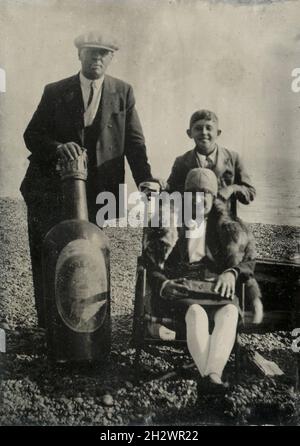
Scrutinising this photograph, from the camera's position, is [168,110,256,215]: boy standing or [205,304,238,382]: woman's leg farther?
[168,110,256,215]: boy standing

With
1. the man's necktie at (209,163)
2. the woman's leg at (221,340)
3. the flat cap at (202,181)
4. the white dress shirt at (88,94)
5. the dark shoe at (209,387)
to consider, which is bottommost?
the dark shoe at (209,387)

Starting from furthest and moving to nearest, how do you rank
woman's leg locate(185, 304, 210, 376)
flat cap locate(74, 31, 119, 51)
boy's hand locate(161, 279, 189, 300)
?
flat cap locate(74, 31, 119, 51), boy's hand locate(161, 279, 189, 300), woman's leg locate(185, 304, 210, 376)

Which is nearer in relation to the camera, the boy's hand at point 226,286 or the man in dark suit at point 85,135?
the boy's hand at point 226,286

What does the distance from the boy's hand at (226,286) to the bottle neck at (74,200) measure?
1.01 metres

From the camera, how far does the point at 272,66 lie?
416cm

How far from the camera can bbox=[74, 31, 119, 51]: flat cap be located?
4.09 m

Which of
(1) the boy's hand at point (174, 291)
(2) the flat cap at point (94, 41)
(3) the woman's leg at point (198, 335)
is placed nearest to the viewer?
(3) the woman's leg at point (198, 335)

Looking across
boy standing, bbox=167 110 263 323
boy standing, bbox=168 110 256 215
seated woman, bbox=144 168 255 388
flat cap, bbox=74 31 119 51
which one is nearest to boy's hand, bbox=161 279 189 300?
seated woman, bbox=144 168 255 388

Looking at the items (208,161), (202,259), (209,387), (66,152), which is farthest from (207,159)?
(209,387)

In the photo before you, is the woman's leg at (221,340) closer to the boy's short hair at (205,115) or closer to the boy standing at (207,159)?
the boy standing at (207,159)

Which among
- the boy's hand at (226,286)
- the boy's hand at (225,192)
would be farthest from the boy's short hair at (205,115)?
the boy's hand at (226,286)

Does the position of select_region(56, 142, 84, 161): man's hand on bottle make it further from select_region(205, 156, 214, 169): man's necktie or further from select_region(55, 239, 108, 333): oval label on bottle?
select_region(205, 156, 214, 169): man's necktie

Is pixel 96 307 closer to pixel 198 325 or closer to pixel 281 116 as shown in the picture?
pixel 198 325

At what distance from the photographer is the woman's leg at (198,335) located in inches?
153
